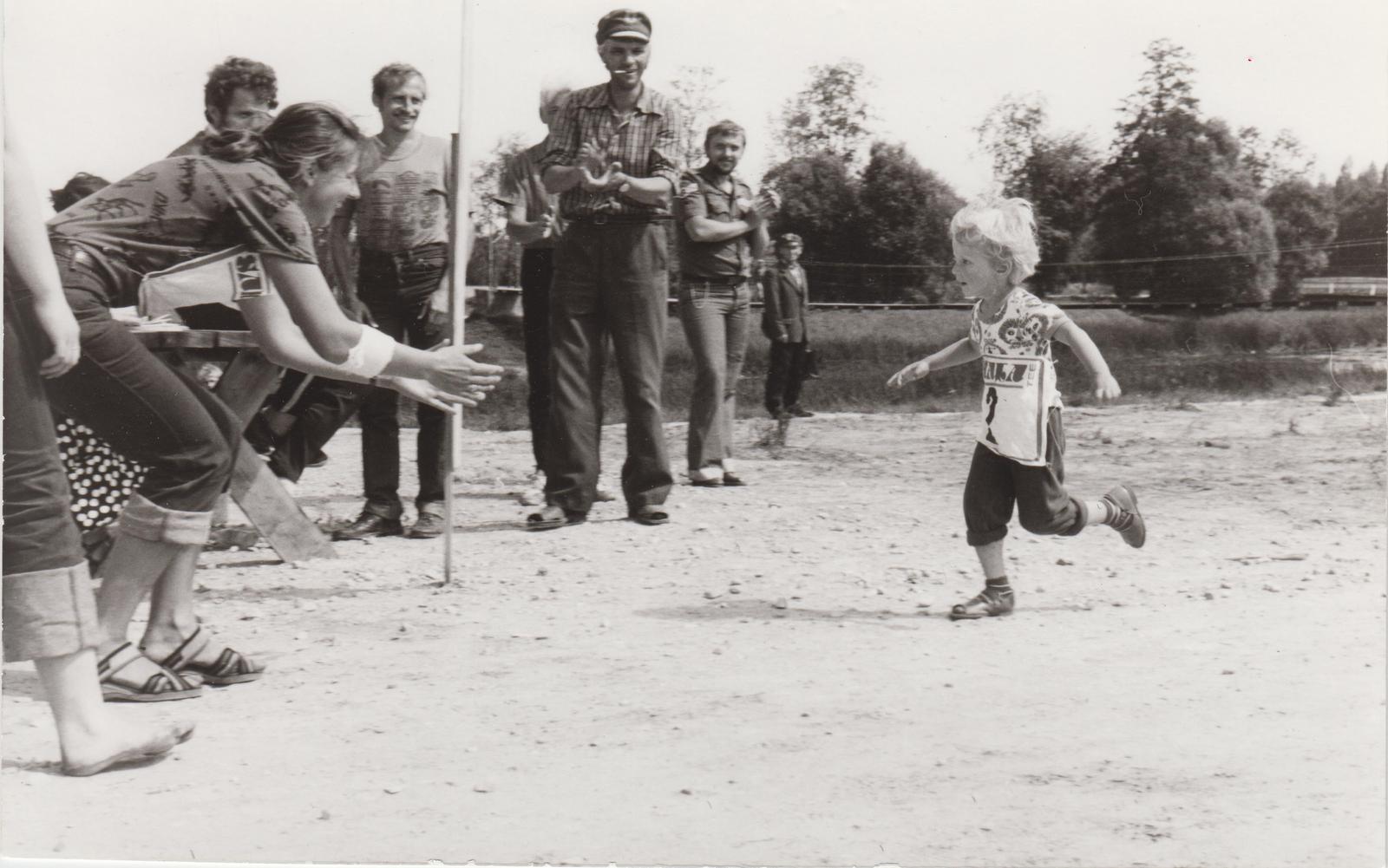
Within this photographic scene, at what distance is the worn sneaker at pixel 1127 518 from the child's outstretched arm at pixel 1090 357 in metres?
0.64

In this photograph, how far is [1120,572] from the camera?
5.19 m

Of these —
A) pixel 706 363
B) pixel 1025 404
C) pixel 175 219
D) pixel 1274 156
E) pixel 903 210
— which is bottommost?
pixel 706 363

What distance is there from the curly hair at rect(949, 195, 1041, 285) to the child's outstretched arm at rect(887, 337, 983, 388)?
0.25m

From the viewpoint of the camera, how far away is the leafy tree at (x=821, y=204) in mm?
7641

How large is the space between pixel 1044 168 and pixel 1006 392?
2.91 m

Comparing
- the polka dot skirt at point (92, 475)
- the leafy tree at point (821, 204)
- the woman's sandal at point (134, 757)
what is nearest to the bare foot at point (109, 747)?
the woman's sandal at point (134, 757)

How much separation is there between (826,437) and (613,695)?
604 cm

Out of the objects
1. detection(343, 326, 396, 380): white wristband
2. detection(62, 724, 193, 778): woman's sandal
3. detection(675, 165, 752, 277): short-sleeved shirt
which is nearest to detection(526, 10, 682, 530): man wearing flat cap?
detection(675, 165, 752, 277): short-sleeved shirt

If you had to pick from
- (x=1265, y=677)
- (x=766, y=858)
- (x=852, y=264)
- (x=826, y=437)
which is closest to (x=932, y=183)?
(x=826, y=437)

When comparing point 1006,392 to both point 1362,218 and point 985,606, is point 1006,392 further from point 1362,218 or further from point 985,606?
point 1362,218

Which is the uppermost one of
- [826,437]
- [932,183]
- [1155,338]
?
[932,183]

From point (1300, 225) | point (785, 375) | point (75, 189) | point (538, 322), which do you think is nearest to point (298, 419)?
point (538, 322)

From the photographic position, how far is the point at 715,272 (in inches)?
292

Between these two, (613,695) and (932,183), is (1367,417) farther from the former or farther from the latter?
(613,695)
